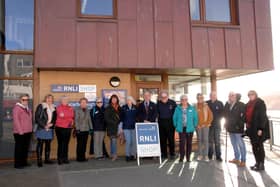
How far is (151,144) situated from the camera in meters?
7.20

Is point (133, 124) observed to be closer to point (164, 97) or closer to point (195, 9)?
point (164, 97)

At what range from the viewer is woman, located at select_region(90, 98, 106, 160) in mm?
7535

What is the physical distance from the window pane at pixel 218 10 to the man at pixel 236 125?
114 inches

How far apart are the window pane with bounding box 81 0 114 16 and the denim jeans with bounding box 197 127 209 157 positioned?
4.09 metres

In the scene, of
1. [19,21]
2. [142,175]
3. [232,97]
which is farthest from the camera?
[19,21]

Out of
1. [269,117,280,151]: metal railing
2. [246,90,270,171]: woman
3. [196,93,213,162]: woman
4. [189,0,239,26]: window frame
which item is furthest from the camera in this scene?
[269,117,280,151]: metal railing

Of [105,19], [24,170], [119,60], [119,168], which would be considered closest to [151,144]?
[119,168]

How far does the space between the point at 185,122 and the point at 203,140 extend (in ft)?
2.39

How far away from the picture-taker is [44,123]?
676 cm

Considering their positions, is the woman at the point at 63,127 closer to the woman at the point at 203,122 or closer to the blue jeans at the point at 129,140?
the blue jeans at the point at 129,140

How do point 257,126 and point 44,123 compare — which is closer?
point 257,126

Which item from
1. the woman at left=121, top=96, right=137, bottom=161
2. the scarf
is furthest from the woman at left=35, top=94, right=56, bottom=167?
the scarf

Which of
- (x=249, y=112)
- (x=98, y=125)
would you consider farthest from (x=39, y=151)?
(x=249, y=112)

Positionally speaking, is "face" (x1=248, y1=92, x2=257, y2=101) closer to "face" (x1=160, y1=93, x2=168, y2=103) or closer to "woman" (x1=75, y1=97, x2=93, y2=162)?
"face" (x1=160, y1=93, x2=168, y2=103)
